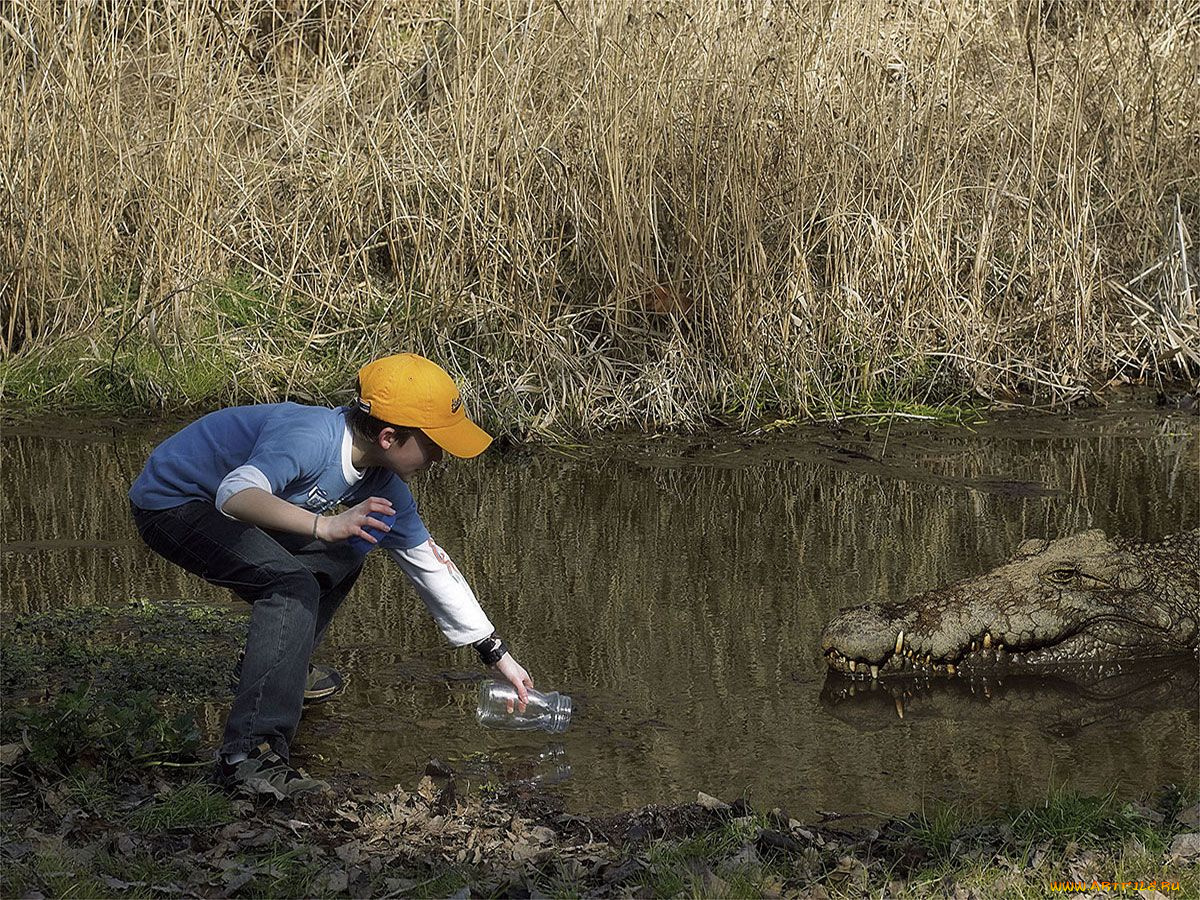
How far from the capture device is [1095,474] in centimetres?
751

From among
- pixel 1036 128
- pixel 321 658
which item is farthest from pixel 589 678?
pixel 1036 128

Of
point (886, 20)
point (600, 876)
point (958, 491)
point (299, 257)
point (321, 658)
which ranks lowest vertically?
point (600, 876)

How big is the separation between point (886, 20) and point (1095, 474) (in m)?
2.85

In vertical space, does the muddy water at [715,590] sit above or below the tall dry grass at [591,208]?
below

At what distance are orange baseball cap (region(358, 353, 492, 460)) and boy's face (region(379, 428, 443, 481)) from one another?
4 centimetres

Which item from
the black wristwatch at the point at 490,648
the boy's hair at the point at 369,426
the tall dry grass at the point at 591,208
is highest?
the tall dry grass at the point at 591,208

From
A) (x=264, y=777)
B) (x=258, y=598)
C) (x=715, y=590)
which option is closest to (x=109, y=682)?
(x=258, y=598)

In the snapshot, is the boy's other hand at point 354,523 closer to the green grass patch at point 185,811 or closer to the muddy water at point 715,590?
the green grass patch at point 185,811

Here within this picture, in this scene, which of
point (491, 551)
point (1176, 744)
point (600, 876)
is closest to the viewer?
point (600, 876)

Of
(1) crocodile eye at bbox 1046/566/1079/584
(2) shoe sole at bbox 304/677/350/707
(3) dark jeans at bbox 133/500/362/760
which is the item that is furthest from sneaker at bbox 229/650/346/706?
(1) crocodile eye at bbox 1046/566/1079/584

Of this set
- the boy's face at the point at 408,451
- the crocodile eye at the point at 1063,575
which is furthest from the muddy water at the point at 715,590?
the boy's face at the point at 408,451

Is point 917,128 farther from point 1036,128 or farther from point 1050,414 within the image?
point 1050,414

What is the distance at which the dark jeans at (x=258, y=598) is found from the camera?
12.3ft

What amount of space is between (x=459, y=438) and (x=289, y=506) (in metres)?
0.51
